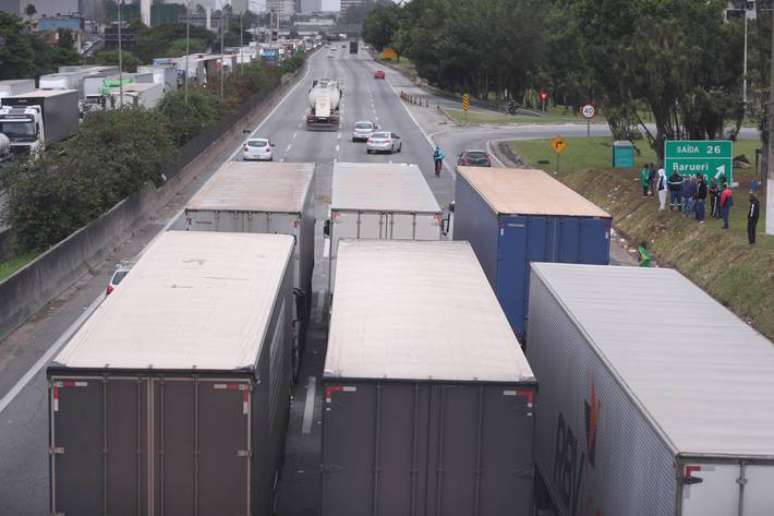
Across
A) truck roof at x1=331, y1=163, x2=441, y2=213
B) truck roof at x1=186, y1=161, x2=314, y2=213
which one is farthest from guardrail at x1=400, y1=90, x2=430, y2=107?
truck roof at x1=186, y1=161, x2=314, y2=213

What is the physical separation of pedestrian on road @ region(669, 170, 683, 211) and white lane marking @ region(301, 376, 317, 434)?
15.6m

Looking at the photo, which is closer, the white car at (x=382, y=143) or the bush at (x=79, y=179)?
the bush at (x=79, y=179)

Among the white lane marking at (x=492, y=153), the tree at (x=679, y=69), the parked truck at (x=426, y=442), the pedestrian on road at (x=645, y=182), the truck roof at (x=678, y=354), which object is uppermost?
the tree at (x=679, y=69)

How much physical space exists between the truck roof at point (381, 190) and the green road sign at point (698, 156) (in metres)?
6.81

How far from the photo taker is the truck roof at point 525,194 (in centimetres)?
2173

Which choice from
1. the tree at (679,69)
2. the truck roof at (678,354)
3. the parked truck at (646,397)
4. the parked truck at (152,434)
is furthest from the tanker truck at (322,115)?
the parked truck at (152,434)

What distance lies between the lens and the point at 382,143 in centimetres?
6331

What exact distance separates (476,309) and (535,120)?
74.9 meters

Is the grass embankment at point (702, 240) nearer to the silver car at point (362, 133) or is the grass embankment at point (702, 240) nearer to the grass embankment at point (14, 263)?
the grass embankment at point (14, 263)

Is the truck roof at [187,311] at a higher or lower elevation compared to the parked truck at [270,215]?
higher

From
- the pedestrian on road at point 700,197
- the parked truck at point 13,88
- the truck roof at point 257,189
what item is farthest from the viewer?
the parked truck at point 13,88

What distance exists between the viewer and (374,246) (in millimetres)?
18625

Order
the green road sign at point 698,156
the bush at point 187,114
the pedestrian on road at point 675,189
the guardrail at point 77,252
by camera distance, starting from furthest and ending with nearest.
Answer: the bush at point 187,114 < the pedestrian on road at point 675,189 < the green road sign at point 698,156 < the guardrail at point 77,252

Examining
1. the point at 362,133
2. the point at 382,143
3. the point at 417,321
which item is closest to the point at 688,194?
the point at 417,321
